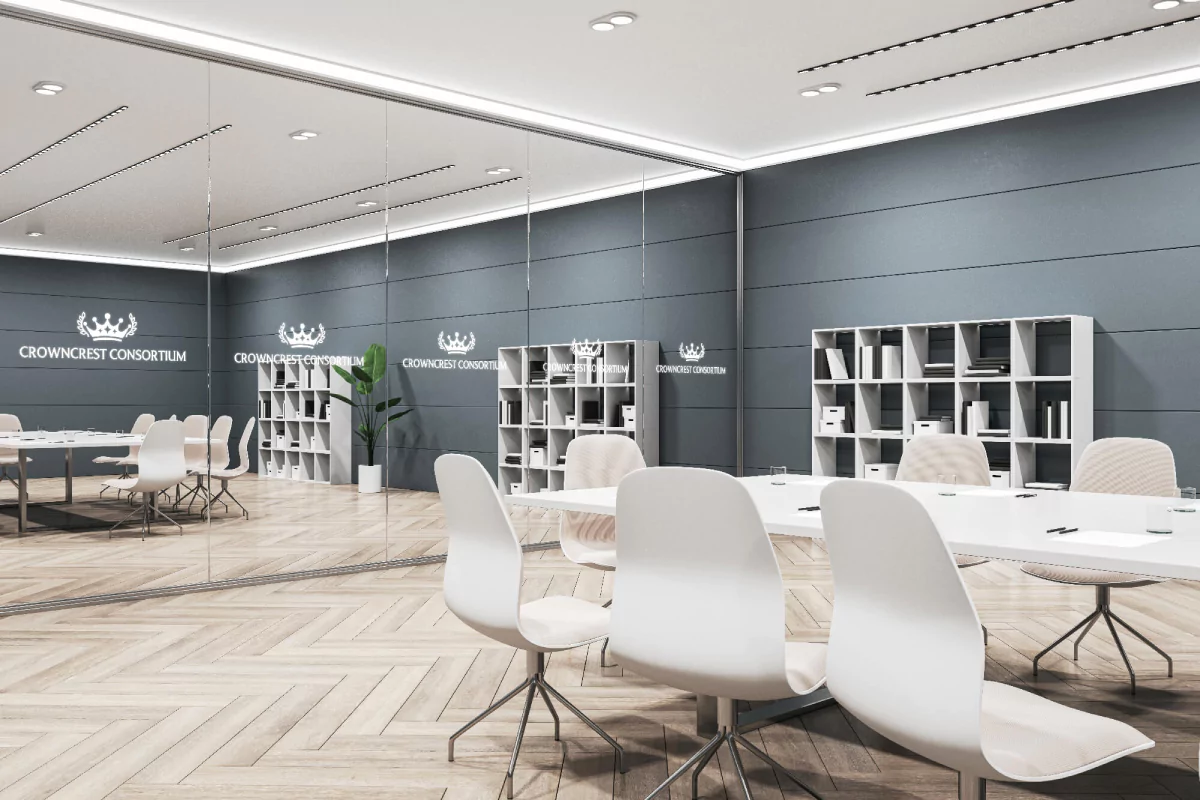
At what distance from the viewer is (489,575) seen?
2875 millimetres

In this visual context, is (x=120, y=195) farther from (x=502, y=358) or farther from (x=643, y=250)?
(x=643, y=250)

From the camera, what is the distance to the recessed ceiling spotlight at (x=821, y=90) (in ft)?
21.0

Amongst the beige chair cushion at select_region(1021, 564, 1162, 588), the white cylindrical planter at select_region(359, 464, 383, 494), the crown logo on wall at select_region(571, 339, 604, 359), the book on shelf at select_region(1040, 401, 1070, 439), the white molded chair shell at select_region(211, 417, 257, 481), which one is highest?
the crown logo on wall at select_region(571, 339, 604, 359)

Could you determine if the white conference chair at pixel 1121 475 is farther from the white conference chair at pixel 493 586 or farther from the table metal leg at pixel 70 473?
the table metal leg at pixel 70 473

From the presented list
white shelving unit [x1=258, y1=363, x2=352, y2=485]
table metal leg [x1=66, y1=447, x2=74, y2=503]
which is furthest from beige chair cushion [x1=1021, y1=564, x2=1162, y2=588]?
table metal leg [x1=66, y1=447, x2=74, y2=503]

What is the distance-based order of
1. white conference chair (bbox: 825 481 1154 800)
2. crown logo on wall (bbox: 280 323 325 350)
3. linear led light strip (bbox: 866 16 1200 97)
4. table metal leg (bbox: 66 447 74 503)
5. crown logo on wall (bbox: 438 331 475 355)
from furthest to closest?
crown logo on wall (bbox: 438 331 475 355)
crown logo on wall (bbox: 280 323 325 350)
linear led light strip (bbox: 866 16 1200 97)
table metal leg (bbox: 66 447 74 503)
white conference chair (bbox: 825 481 1154 800)

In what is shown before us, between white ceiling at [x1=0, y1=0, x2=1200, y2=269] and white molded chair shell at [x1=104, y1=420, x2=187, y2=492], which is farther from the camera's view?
white molded chair shell at [x1=104, y1=420, x2=187, y2=492]

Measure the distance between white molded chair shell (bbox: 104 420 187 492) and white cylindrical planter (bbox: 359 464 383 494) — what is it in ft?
3.66

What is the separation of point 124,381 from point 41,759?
9.26 feet

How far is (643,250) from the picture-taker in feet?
26.4

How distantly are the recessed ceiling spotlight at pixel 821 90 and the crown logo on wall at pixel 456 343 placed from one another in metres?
2.70

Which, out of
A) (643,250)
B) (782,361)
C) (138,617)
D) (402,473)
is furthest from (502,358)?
(138,617)

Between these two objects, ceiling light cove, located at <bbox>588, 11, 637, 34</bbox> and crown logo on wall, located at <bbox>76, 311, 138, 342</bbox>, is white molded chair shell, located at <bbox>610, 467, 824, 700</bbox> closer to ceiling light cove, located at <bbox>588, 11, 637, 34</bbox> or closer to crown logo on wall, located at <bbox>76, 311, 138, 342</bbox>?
ceiling light cove, located at <bbox>588, 11, 637, 34</bbox>

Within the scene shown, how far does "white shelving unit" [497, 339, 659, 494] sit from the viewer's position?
7195 mm
